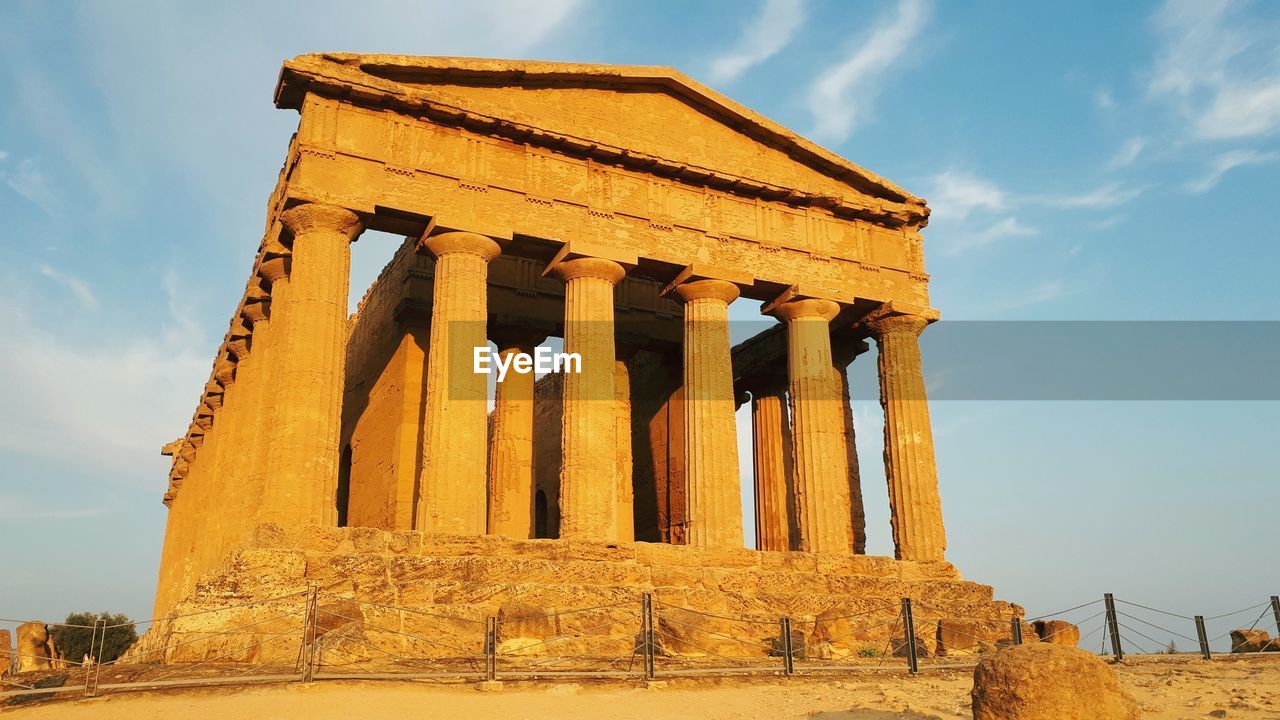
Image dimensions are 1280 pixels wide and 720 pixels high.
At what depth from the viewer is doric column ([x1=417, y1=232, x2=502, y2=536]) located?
17.0 meters

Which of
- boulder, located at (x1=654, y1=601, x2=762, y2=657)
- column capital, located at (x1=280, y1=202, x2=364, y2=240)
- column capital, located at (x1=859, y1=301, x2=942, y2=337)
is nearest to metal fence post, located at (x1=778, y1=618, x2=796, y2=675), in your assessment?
boulder, located at (x1=654, y1=601, x2=762, y2=657)

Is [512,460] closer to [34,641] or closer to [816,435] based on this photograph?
[816,435]

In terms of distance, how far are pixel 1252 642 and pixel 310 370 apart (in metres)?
16.0

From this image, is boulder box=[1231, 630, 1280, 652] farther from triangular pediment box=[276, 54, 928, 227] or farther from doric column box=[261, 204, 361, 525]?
doric column box=[261, 204, 361, 525]

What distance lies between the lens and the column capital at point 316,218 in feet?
57.4

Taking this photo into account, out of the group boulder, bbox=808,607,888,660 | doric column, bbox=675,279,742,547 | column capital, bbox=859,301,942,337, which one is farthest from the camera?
column capital, bbox=859,301,942,337

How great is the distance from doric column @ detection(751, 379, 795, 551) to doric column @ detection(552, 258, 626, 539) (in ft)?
22.0

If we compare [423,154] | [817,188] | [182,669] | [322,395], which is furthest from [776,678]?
[817,188]

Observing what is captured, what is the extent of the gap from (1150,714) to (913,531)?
1207 cm

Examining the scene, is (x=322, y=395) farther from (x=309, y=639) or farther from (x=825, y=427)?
(x=825, y=427)

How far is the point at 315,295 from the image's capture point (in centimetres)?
1725

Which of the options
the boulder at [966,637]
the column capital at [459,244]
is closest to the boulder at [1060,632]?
the boulder at [966,637]

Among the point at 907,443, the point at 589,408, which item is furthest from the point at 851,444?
the point at 589,408

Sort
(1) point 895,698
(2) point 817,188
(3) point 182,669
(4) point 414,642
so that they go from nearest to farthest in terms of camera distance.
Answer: (1) point 895,698 → (3) point 182,669 → (4) point 414,642 → (2) point 817,188
